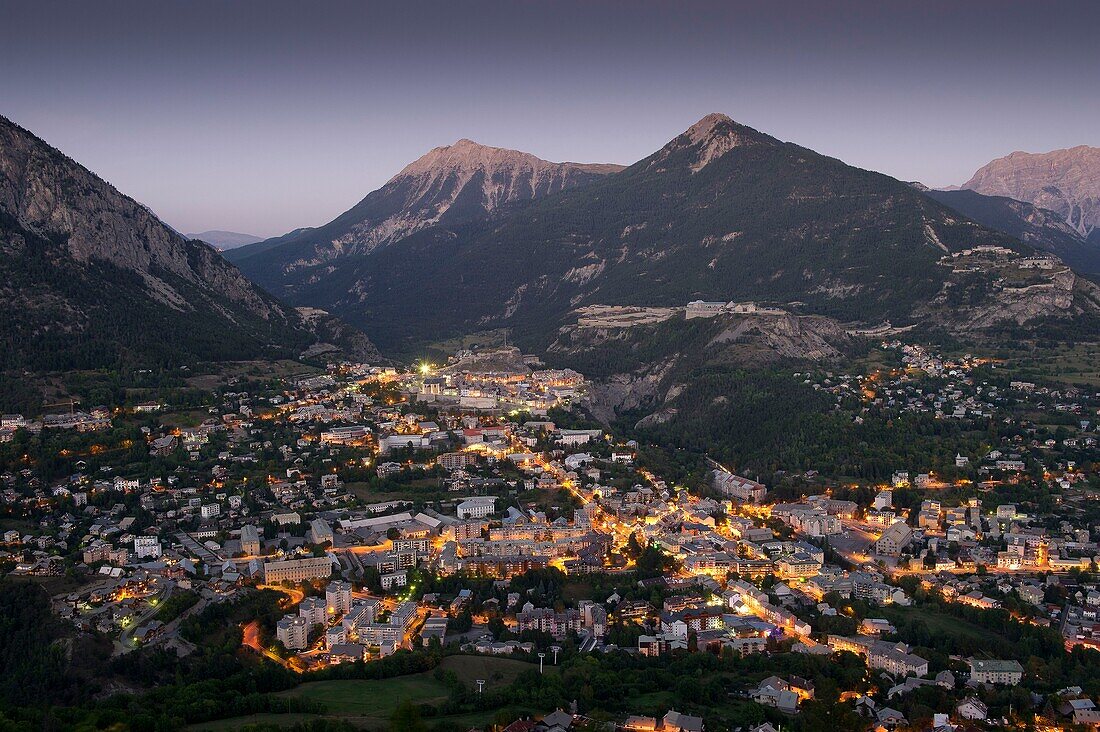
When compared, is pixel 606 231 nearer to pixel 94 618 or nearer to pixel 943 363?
pixel 943 363

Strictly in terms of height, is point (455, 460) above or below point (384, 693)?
above

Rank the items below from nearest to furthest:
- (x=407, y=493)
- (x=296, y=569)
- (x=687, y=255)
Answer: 1. (x=296, y=569)
2. (x=407, y=493)
3. (x=687, y=255)

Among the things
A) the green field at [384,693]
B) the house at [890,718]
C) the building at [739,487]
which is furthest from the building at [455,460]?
the house at [890,718]

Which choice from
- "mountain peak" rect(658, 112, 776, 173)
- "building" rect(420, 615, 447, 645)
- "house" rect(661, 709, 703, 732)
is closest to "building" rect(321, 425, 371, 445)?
"building" rect(420, 615, 447, 645)

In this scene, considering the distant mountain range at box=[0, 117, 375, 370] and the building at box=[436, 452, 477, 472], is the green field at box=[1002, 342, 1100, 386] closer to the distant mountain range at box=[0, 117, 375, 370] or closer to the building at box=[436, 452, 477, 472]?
the building at box=[436, 452, 477, 472]

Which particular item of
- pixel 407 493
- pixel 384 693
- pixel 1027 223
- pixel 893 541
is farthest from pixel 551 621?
pixel 1027 223

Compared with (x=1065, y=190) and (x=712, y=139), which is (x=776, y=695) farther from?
(x=1065, y=190)

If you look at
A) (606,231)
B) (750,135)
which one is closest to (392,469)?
(606,231)
